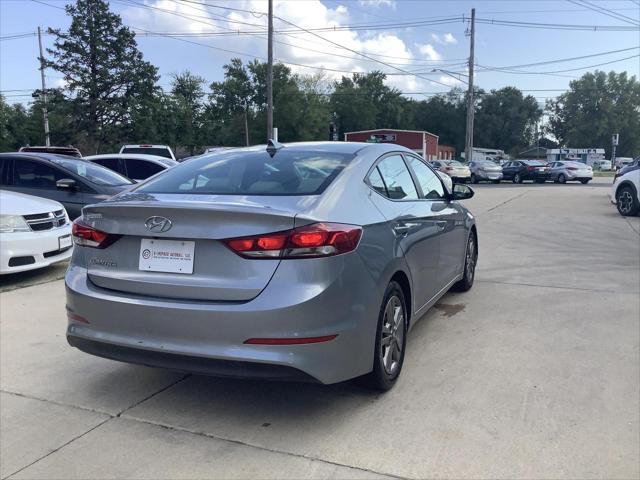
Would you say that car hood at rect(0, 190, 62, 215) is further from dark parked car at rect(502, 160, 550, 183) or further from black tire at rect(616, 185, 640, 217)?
dark parked car at rect(502, 160, 550, 183)

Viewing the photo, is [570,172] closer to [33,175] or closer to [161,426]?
Answer: [33,175]

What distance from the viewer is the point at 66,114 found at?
52.8 m

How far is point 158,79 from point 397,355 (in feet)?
183

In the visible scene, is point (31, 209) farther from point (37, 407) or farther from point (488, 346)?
point (488, 346)

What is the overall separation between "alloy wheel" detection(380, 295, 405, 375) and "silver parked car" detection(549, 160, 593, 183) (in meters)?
32.2

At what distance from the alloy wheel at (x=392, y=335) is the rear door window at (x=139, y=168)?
1012 cm

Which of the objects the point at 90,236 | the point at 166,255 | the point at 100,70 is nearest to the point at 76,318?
the point at 90,236

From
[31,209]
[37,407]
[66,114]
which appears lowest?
[37,407]

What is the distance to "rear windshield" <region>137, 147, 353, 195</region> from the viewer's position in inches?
135

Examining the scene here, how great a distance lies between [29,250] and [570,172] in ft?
104

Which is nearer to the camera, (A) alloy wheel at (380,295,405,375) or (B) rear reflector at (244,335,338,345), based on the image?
(B) rear reflector at (244,335,338,345)

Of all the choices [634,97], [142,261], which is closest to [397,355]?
[142,261]

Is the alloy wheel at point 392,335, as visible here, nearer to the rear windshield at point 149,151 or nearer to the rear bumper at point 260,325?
the rear bumper at point 260,325

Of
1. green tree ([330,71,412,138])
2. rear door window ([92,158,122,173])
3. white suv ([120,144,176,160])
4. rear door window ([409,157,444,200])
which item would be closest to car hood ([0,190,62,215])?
rear door window ([409,157,444,200])
